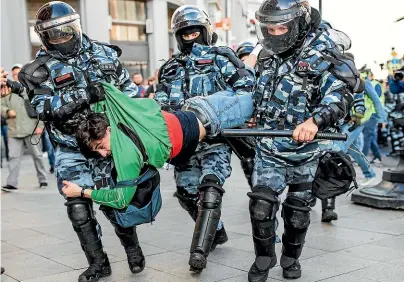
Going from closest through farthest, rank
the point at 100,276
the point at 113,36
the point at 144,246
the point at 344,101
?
1. the point at 344,101
2. the point at 100,276
3. the point at 144,246
4. the point at 113,36

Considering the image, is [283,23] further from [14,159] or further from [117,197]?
[14,159]

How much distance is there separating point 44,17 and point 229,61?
1398mm

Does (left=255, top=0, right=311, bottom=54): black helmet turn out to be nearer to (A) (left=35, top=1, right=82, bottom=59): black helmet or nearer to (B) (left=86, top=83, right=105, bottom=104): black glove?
(B) (left=86, top=83, right=105, bottom=104): black glove

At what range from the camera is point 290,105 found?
3.64m

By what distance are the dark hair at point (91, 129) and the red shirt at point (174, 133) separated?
374 millimetres

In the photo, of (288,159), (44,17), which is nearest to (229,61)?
(288,159)

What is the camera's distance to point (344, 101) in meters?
3.48

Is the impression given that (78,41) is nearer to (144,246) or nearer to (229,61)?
(229,61)

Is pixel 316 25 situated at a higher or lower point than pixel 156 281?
higher

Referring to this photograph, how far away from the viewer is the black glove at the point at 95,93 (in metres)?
3.73

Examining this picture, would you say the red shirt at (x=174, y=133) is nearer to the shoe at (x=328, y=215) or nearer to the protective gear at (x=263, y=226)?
the protective gear at (x=263, y=226)

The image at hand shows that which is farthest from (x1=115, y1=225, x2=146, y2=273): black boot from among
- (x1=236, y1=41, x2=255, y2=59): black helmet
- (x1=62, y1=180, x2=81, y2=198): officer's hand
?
(x1=236, y1=41, x2=255, y2=59): black helmet

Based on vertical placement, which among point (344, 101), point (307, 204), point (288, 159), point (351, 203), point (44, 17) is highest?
point (44, 17)

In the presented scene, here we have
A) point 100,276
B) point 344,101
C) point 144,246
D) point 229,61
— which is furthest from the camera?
point 144,246
